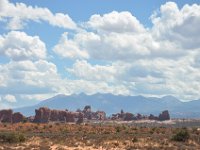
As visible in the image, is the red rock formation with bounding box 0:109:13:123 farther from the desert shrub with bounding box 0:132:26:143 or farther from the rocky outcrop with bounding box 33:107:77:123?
the desert shrub with bounding box 0:132:26:143

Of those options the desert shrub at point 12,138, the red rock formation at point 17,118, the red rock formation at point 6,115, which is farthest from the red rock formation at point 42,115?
the desert shrub at point 12,138

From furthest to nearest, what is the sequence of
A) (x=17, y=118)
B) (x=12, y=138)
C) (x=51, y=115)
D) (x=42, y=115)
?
(x=51, y=115) < (x=42, y=115) < (x=17, y=118) < (x=12, y=138)

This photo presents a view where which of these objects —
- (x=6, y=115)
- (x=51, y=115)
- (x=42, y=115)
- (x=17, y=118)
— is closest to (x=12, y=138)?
(x=17, y=118)

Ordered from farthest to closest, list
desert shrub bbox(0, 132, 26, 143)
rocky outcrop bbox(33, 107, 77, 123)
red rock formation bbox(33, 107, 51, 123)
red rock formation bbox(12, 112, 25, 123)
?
rocky outcrop bbox(33, 107, 77, 123)
red rock formation bbox(33, 107, 51, 123)
red rock formation bbox(12, 112, 25, 123)
desert shrub bbox(0, 132, 26, 143)

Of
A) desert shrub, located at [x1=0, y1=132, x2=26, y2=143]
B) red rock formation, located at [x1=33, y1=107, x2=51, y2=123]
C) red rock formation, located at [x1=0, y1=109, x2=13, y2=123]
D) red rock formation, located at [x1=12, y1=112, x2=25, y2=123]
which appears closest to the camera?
desert shrub, located at [x1=0, y1=132, x2=26, y2=143]

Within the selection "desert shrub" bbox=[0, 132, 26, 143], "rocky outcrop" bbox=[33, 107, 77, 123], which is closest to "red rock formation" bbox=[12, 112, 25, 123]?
"rocky outcrop" bbox=[33, 107, 77, 123]

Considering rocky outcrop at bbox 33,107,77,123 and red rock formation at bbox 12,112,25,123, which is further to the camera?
rocky outcrop at bbox 33,107,77,123

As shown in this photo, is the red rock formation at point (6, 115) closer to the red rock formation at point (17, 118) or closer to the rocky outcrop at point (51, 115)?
the red rock formation at point (17, 118)

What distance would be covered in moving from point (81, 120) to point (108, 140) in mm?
109277

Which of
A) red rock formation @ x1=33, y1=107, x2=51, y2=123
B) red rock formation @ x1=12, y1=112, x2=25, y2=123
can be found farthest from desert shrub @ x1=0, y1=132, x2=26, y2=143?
red rock formation @ x1=33, y1=107, x2=51, y2=123

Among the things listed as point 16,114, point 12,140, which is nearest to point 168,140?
point 12,140

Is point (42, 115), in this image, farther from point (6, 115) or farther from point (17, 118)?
point (6, 115)

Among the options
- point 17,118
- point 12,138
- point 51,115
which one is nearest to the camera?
point 12,138

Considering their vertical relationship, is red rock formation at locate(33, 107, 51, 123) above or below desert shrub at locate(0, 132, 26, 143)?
above
